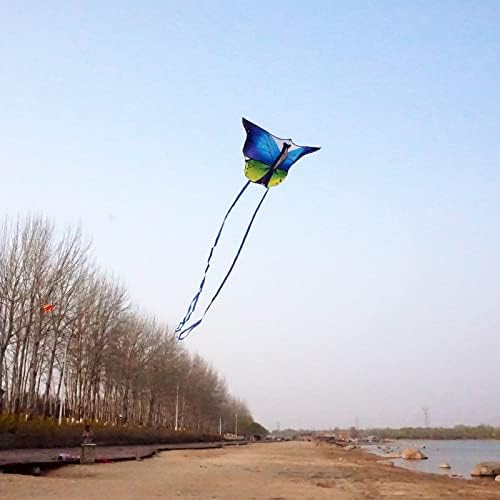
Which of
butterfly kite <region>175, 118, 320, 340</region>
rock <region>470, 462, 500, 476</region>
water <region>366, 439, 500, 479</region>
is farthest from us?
water <region>366, 439, 500, 479</region>

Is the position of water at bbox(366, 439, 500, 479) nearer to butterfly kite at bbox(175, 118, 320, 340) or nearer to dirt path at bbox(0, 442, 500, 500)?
dirt path at bbox(0, 442, 500, 500)

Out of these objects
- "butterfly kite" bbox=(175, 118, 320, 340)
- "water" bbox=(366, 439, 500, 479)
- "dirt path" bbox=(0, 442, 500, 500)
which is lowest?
"water" bbox=(366, 439, 500, 479)

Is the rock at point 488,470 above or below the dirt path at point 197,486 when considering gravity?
below

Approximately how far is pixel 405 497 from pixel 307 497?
2.99 metres

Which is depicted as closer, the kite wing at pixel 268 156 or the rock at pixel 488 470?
the kite wing at pixel 268 156

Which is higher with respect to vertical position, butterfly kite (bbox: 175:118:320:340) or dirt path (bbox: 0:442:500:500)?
butterfly kite (bbox: 175:118:320:340)

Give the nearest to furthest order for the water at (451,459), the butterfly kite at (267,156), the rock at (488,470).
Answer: the butterfly kite at (267,156) → the rock at (488,470) → the water at (451,459)

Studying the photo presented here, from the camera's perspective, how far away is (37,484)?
1426 centimetres

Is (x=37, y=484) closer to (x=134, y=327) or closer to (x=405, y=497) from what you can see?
(x=405, y=497)

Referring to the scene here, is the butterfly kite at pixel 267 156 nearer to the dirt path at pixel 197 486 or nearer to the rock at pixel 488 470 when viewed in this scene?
the dirt path at pixel 197 486

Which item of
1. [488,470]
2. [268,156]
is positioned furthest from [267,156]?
[488,470]

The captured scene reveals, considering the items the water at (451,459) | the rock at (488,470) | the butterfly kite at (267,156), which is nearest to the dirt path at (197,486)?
the butterfly kite at (267,156)

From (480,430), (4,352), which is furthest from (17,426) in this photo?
(480,430)

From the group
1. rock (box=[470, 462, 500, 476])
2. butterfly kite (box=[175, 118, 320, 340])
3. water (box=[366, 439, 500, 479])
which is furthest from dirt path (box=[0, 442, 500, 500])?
water (box=[366, 439, 500, 479])
